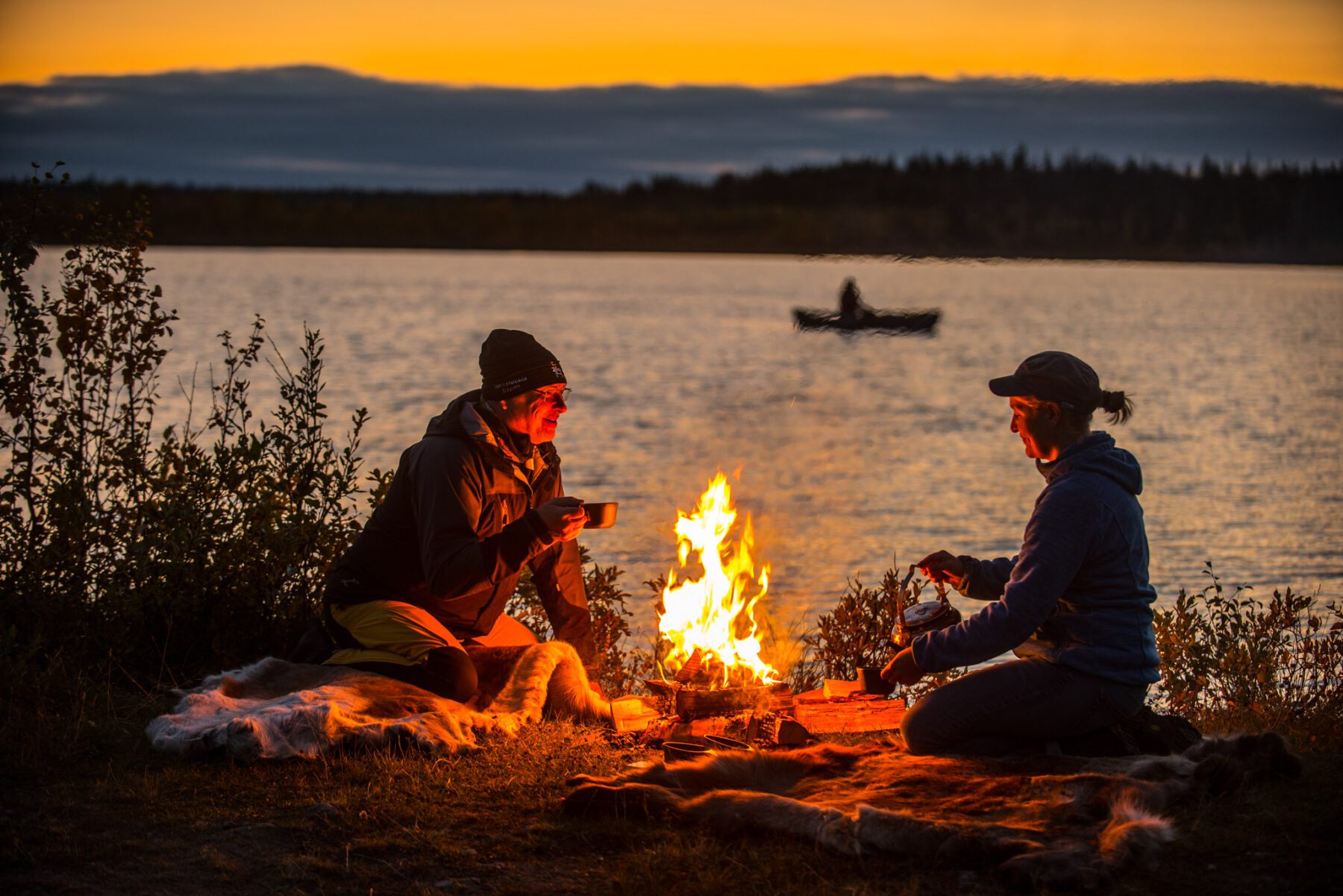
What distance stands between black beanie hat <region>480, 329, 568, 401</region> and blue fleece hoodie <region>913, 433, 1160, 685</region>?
210 cm

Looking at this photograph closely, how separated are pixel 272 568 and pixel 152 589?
68 centimetres

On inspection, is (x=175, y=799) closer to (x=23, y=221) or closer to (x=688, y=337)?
(x=23, y=221)

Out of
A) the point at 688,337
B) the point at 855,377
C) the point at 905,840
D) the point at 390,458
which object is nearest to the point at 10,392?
the point at 905,840

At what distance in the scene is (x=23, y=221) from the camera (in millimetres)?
7348

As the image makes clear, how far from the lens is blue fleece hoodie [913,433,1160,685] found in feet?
17.5

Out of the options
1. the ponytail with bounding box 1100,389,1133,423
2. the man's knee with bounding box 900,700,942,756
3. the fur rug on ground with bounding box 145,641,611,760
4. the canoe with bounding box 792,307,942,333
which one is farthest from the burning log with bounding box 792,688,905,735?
the canoe with bounding box 792,307,942,333

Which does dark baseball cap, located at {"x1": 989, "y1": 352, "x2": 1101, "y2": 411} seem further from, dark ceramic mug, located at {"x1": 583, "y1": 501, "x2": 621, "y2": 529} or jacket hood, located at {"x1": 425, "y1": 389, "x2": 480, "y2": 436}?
jacket hood, located at {"x1": 425, "y1": 389, "x2": 480, "y2": 436}

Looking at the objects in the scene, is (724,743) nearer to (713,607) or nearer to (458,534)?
(713,607)

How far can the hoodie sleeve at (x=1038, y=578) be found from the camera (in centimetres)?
532

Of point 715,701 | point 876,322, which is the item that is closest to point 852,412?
point 876,322

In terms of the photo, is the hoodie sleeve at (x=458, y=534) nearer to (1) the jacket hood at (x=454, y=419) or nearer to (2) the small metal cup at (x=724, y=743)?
(1) the jacket hood at (x=454, y=419)

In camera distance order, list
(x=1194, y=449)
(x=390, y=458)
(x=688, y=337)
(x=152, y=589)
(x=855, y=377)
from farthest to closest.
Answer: (x=688, y=337) → (x=855, y=377) → (x=1194, y=449) → (x=390, y=458) → (x=152, y=589)

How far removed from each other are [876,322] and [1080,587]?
46180mm

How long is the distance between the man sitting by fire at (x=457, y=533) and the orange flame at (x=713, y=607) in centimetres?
90
